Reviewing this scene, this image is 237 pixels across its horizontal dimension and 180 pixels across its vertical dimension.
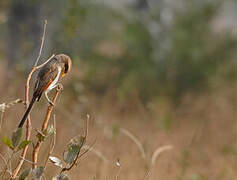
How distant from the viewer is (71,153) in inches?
57.9

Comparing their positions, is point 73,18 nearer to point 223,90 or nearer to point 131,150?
point 131,150

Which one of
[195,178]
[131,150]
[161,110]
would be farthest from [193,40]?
[195,178]

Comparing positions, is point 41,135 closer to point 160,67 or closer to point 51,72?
point 51,72

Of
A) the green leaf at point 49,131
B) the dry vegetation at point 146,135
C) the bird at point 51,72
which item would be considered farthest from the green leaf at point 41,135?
the dry vegetation at point 146,135

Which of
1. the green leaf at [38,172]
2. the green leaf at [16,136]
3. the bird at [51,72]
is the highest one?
the bird at [51,72]

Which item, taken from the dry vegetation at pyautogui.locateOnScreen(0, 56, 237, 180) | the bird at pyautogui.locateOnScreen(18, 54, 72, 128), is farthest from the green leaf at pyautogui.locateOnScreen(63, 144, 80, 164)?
the dry vegetation at pyautogui.locateOnScreen(0, 56, 237, 180)

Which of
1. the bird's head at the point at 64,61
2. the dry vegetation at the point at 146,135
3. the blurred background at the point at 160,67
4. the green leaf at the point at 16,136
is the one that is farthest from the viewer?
the blurred background at the point at 160,67

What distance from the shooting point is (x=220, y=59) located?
6.78 m

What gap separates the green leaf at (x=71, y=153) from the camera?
1463 millimetres

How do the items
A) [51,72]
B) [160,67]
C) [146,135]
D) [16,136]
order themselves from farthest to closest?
1. [160,67]
2. [146,135]
3. [51,72]
4. [16,136]

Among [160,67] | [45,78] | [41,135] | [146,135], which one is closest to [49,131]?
[41,135]

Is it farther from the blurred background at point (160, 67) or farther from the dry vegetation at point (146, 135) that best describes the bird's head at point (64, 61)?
the blurred background at point (160, 67)

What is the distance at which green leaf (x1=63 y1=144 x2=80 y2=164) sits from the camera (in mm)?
1463

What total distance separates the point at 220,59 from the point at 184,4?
1042 mm
